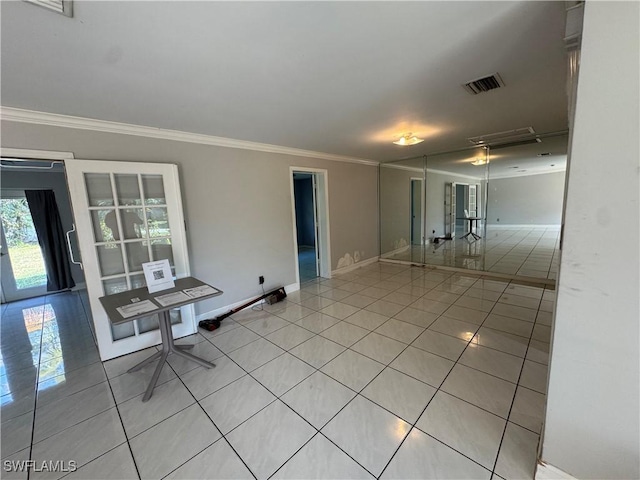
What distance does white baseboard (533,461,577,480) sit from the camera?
3.97ft

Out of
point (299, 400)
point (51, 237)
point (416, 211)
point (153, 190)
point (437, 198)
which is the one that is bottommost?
point (299, 400)

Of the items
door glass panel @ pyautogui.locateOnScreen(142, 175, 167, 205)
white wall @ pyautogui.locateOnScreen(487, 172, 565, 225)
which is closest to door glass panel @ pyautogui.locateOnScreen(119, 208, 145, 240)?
door glass panel @ pyautogui.locateOnScreen(142, 175, 167, 205)

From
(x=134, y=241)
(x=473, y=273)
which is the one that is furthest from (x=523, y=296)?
(x=134, y=241)

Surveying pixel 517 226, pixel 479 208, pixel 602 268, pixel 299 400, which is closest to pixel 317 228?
pixel 299 400

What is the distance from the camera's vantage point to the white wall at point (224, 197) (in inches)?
91.1

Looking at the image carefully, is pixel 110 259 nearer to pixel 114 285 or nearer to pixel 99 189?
pixel 114 285

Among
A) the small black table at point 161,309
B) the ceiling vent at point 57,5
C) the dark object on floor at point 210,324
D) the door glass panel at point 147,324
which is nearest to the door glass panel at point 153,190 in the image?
the small black table at point 161,309

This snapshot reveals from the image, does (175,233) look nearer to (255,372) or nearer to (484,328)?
(255,372)

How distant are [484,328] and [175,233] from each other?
3538 mm

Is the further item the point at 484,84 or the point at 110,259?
the point at 110,259

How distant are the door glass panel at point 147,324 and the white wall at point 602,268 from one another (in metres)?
3.33

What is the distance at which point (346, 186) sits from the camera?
5.01m

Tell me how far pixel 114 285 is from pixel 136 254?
0.36m

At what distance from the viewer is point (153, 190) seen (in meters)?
2.70
